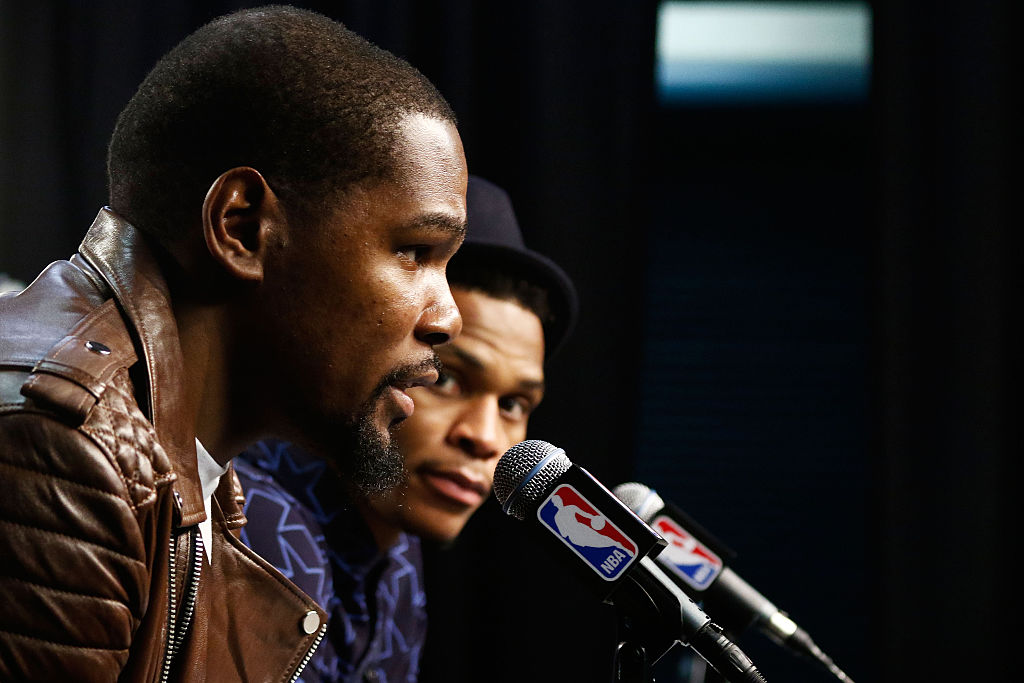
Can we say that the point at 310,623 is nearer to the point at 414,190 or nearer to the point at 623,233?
the point at 414,190

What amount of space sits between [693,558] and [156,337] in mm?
823

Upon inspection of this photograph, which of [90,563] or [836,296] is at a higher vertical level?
[90,563]

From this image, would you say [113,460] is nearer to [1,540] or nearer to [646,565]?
[1,540]

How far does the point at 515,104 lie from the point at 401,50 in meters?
0.33

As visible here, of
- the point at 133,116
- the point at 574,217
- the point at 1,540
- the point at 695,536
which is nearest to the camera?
the point at 1,540

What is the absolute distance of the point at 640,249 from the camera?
8.32ft

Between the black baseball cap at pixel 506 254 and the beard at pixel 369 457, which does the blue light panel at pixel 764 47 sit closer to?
the black baseball cap at pixel 506 254

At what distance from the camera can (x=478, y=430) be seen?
→ 1.61 metres

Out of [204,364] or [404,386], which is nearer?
[204,364]

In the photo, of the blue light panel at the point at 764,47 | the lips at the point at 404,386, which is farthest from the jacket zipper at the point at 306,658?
the blue light panel at the point at 764,47

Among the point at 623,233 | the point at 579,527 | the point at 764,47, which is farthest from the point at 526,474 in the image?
A: the point at 764,47

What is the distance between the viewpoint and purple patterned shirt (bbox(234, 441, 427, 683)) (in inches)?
57.7

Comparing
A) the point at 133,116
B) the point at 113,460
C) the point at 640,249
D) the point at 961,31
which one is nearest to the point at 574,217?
the point at 640,249

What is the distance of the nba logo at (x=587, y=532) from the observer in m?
0.95
